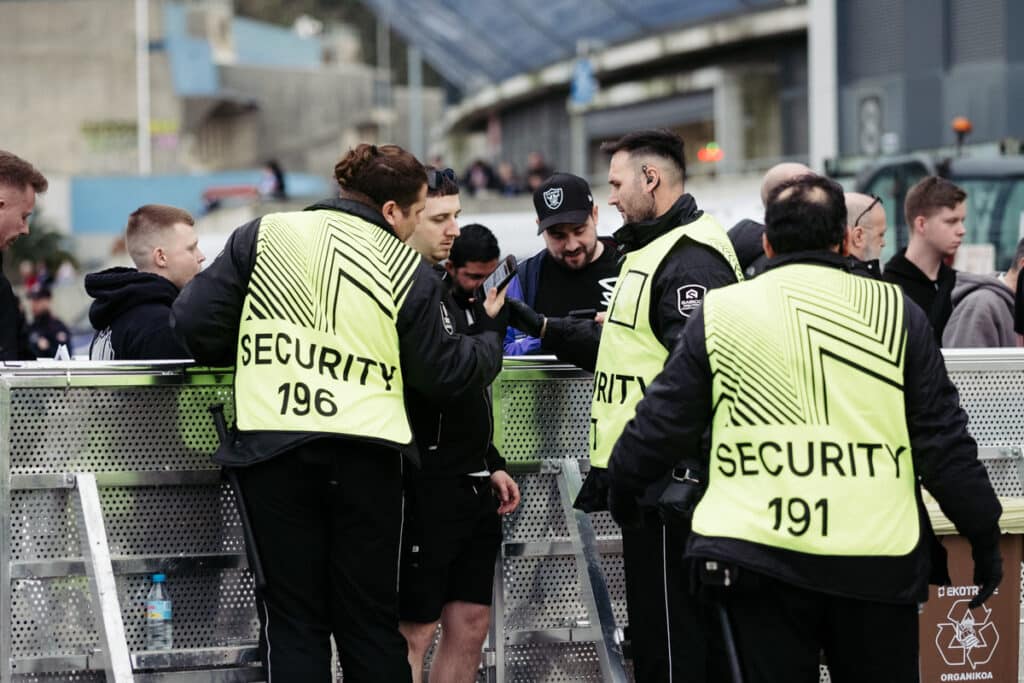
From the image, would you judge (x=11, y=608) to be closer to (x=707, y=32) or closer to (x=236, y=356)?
(x=236, y=356)

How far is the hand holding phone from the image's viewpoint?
5609 millimetres

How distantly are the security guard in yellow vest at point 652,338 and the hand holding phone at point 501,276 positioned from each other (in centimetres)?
44

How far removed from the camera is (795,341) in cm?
428

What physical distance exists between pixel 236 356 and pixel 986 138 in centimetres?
2069

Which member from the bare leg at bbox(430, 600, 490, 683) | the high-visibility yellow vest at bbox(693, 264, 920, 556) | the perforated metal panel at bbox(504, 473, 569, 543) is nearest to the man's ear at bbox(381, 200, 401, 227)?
the perforated metal panel at bbox(504, 473, 569, 543)

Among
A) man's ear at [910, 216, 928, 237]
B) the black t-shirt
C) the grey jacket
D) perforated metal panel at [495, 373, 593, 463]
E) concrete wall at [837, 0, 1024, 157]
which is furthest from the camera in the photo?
concrete wall at [837, 0, 1024, 157]

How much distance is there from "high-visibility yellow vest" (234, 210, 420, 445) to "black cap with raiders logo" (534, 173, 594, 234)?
127 centimetres

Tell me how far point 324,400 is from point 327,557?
539 mm

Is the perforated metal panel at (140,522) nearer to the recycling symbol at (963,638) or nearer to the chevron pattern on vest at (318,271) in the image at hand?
the chevron pattern on vest at (318,271)

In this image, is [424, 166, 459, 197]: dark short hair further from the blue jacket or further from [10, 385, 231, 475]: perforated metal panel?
[10, 385, 231, 475]: perforated metal panel

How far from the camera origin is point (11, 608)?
5.43 meters

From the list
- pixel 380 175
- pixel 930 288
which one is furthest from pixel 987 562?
pixel 930 288

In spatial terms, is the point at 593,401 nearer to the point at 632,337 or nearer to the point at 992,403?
→ the point at 632,337

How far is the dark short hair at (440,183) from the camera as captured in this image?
5824 mm
